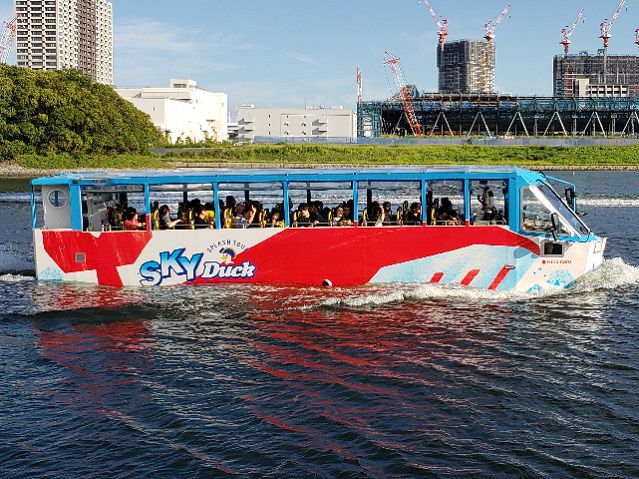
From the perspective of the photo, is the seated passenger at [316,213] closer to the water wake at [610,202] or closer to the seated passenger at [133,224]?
the seated passenger at [133,224]

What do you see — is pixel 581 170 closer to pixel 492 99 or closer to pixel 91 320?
pixel 492 99

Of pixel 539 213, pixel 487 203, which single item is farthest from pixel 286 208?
pixel 539 213

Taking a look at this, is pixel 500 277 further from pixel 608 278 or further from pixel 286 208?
pixel 286 208

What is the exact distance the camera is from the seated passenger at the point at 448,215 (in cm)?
2400

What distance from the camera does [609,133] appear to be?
641 ft

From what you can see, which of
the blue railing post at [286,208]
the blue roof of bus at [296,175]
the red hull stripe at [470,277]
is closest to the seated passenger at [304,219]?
the blue railing post at [286,208]

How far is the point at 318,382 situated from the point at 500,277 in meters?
8.73

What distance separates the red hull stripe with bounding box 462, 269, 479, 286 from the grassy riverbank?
318 ft

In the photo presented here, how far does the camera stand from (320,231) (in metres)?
24.3

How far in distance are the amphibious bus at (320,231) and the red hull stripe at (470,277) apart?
6 cm

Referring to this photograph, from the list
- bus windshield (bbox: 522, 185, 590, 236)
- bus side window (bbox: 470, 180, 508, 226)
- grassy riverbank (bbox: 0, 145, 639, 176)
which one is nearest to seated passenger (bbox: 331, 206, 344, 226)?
bus side window (bbox: 470, 180, 508, 226)

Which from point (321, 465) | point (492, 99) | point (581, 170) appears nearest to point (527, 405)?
point (321, 465)

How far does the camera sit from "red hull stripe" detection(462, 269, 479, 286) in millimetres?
23812

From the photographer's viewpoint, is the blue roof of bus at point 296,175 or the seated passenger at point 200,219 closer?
the blue roof of bus at point 296,175
